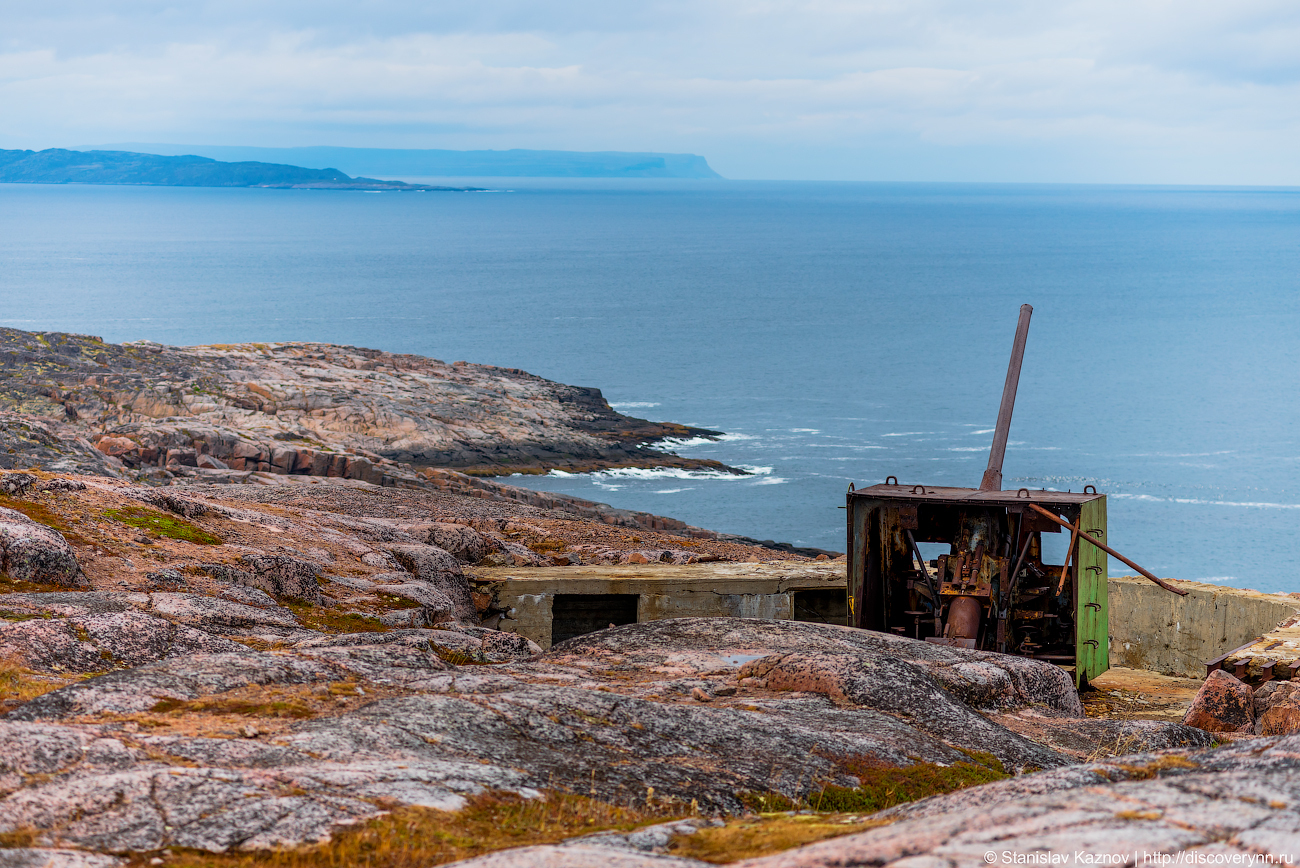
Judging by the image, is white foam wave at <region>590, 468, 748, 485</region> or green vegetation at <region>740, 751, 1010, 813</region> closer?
green vegetation at <region>740, 751, 1010, 813</region>

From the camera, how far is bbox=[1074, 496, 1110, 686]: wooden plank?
1603cm

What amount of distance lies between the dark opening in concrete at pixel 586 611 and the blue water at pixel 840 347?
30.6 metres

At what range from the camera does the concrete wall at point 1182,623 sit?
66.1 ft

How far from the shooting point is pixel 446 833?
6.38 meters

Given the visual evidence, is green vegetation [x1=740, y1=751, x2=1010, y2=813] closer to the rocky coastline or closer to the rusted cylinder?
the rocky coastline

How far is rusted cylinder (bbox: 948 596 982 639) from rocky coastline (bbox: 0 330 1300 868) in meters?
1.78

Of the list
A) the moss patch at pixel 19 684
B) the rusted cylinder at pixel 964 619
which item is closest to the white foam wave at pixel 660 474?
the rusted cylinder at pixel 964 619

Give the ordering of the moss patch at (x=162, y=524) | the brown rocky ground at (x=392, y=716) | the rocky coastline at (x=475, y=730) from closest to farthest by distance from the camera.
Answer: the rocky coastline at (x=475, y=730)
the brown rocky ground at (x=392, y=716)
the moss patch at (x=162, y=524)

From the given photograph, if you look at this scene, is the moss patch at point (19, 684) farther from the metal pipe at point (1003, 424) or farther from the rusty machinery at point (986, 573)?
the metal pipe at point (1003, 424)

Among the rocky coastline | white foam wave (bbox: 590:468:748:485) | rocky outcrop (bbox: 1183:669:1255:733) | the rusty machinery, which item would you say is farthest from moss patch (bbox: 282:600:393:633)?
white foam wave (bbox: 590:468:748:485)

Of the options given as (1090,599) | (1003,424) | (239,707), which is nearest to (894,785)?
(239,707)

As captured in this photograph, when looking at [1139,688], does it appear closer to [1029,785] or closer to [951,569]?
[951,569]

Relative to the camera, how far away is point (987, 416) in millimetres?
75812

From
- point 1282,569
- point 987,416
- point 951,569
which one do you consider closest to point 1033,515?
point 951,569
